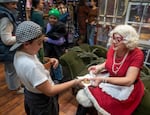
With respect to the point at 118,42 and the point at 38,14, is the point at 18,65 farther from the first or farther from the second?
the point at 38,14

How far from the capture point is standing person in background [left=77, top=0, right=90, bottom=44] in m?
4.36

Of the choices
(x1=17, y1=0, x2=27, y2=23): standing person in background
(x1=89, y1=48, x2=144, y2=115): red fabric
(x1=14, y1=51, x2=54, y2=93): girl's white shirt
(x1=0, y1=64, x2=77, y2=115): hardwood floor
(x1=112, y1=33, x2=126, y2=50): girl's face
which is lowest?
(x1=0, y1=64, x2=77, y2=115): hardwood floor

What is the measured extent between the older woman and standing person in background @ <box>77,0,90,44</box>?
10.2ft

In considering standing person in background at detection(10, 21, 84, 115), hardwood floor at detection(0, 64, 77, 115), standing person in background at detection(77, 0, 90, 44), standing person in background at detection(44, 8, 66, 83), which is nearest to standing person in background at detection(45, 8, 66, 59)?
standing person in background at detection(44, 8, 66, 83)

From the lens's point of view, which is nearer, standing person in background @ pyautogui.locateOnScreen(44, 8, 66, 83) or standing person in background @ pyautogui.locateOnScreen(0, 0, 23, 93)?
standing person in background @ pyautogui.locateOnScreen(0, 0, 23, 93)

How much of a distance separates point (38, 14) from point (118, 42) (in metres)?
1.51

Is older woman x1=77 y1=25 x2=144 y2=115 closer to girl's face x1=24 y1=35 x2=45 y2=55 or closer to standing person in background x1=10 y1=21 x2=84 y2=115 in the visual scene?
standing person in background x1=10 y1=21 x2=84 y2=115

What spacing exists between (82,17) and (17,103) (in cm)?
297

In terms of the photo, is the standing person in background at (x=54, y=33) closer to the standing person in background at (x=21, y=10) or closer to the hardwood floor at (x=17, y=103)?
the standing person in background at (x=21, y=10)

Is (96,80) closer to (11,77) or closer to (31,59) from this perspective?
(31,59)

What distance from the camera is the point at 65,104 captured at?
2.19m

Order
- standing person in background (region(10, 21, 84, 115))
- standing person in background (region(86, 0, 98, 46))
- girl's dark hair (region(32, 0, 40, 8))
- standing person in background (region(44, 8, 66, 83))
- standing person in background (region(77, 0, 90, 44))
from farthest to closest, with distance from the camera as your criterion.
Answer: standing person in background (region(77, 0, 90, 44)) → standing person in background (region(86, 0, 98, 46)) → girl's dark hair (region(32, 0, 40, 8)) → standing person in background (region(44, 8, 66, 83)) → standing person in background (region(10, 21, 84, 115))

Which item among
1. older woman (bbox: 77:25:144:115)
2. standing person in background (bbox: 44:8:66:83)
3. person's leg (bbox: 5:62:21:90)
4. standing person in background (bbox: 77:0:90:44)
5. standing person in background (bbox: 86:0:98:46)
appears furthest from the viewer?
standing person in background (bbox: 77:0:90:44)

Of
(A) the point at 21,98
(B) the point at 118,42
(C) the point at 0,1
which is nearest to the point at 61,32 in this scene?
(C) the point at 0,1
